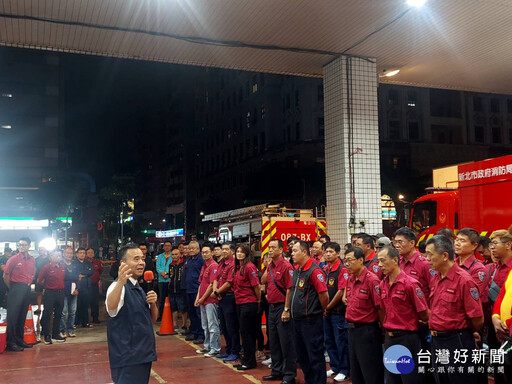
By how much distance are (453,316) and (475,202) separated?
806 cm

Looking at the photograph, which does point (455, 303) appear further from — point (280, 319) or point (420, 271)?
point (280, 319)

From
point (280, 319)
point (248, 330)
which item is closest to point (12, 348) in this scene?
point (248, 330)

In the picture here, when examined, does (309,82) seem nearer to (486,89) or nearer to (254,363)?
(486,89)

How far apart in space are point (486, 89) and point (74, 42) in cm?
1154

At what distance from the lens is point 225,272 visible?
30.2 ft

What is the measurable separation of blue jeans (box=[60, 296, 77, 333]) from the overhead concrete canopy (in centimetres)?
586

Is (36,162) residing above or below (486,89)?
above

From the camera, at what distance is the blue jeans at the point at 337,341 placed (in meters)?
7.74

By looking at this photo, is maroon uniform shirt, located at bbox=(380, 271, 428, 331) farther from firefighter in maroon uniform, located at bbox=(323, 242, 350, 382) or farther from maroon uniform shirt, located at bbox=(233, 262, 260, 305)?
maroon uniform shirt, located at bbox=(233, 262, 260, 305)

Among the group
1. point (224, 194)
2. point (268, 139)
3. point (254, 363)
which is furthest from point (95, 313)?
point (224, 194)

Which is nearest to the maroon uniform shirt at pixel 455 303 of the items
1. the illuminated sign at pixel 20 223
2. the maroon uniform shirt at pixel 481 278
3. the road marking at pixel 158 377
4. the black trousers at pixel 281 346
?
the maroon uniform shirt at pixel 481 278

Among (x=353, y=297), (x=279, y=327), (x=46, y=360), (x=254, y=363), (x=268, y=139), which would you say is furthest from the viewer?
(x=268, y=139)

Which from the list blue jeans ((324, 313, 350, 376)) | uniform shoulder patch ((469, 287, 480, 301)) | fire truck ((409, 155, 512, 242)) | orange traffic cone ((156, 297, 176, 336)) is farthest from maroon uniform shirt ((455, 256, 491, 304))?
orange traffic cone ((156, 297, 176, 336))

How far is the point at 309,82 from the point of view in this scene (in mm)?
52031
